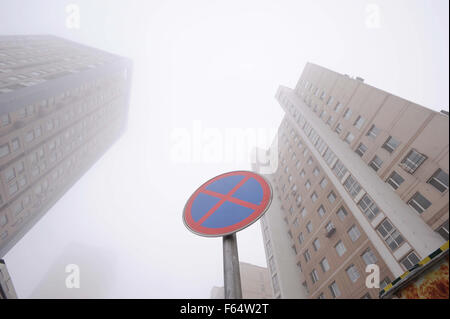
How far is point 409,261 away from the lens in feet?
33.0

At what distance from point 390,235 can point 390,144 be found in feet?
17.3

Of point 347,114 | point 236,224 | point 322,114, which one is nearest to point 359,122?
point 347,114

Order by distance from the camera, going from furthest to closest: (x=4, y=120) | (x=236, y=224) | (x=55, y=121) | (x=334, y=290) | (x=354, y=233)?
(x=55, y=121) → (x=4, y=120) → (x=334, y=290) → (x=354, y=233) → (x=236, y=224)

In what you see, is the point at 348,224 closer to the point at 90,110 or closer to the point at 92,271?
the point at 90,110

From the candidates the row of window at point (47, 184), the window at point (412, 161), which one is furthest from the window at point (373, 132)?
the row of window at point (47, 184)

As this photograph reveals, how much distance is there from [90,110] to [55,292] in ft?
393

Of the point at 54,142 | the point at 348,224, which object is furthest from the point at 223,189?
the point at 54,142

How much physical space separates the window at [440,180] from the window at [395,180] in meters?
1.92

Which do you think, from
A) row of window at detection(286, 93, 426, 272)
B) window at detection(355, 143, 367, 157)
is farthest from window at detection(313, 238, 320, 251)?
window at detection(355, 143, 367, 157)

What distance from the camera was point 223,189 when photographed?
3398 millimetres

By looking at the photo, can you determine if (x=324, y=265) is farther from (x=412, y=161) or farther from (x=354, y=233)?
(x=412, y=161)

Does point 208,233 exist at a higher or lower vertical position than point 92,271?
higher

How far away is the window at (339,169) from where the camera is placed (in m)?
16.3

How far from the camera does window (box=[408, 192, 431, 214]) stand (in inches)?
374
